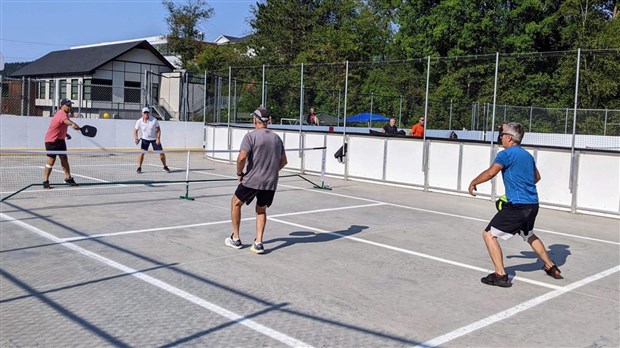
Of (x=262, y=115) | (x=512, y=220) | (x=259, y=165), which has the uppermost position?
(x=262, y=115)

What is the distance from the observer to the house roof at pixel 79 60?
5033 centimetres

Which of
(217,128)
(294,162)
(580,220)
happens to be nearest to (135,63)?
(217,128)

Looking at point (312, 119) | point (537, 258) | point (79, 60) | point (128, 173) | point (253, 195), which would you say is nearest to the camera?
point (253, 195)

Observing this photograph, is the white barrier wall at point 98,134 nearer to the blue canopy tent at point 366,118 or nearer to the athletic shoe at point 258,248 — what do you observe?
the blue canopy tent at point 366,118

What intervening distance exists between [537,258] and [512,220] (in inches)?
83.7

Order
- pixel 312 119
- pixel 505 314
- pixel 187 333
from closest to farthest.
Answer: pixel 187 333 < pixel 505 314 < pixel 312 119

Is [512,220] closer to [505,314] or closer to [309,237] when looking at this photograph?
[505,314]

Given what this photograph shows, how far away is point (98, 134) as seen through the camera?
2603cm

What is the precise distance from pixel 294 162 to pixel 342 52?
34579 millimetres

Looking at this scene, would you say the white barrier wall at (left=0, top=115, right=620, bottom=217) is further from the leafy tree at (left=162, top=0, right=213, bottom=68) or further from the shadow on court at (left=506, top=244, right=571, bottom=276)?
the leafy tree at (left=162, top=0, right=213, bottom=68)

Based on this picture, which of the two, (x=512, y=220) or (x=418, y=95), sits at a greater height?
(x=418, y=95)

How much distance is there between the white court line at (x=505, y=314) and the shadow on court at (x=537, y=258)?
66cm

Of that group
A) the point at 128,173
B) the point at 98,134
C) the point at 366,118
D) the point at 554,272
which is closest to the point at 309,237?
the point at 554,272

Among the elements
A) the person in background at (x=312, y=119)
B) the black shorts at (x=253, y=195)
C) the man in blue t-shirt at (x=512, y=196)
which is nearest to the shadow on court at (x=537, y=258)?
the man in blue t-shirt at (x=512, y=196)
